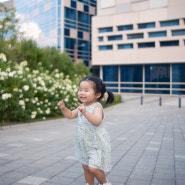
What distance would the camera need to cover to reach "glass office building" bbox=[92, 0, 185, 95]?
1535 inches

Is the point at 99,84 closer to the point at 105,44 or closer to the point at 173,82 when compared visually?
the point at 173,82

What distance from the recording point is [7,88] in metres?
10.6

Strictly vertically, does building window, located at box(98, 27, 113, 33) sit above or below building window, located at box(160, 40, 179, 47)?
above

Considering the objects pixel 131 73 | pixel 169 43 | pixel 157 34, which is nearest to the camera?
pixel 169 43

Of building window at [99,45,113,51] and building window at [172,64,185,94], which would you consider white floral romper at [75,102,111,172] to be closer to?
building window at [172,64,185,94]

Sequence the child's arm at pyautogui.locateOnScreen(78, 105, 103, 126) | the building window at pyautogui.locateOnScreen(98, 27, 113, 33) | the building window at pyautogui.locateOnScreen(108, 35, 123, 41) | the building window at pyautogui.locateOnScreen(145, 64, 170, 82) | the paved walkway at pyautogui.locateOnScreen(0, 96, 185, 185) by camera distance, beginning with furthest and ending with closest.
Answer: the building window at pyautogui.locateOnScreen(98, 27, 113, 33), the building window at pyautogui.locateOnScreen(108, 35, 123, 41), the building window at pyautogui.locateOnScreen(145, 64, 170, 82), the paved walkway at pyautogui.locateOnScreen(0, 96, 185, 185), the child's arm at pyautogui.locateOnScreen(78, 105, 103, 126)

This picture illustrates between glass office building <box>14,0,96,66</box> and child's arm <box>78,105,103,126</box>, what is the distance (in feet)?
150

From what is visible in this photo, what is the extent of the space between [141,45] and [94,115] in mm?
39556

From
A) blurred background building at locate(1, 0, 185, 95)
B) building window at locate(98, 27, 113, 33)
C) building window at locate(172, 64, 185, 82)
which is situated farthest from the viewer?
building window at locate(98, 27, 113, 33)

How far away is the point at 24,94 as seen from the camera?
38.2 ft

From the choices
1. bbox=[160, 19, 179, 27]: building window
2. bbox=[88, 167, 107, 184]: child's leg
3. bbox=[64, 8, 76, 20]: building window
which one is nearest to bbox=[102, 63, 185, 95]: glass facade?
bbox=[160, 19, 179, 27]: building window

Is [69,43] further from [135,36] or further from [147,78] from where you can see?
[147,78]

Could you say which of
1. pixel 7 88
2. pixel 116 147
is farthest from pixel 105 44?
pixel 116 147

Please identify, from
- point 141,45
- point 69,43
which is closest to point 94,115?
point 141,45
